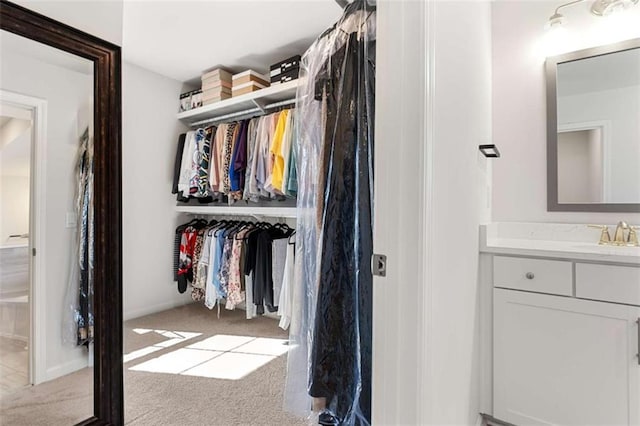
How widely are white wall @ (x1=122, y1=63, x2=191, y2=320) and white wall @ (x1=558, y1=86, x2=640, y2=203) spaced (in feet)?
11.4

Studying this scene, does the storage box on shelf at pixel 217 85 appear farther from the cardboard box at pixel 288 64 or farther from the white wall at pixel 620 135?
the white wall at pixel 620 135

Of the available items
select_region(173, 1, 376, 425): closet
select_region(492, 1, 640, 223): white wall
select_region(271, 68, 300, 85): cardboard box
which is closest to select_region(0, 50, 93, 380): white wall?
select_region(173, 1, 376, 425): closet

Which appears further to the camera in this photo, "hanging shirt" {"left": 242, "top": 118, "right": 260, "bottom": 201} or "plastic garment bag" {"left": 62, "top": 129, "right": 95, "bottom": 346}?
"hanging shirt" {"left": 242, "top": 118, "right": 260, "bottom": 201}

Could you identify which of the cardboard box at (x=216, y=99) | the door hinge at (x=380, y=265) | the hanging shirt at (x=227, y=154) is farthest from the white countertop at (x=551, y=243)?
the cardboard box at (x=216, y=99)

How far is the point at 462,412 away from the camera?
122 cm

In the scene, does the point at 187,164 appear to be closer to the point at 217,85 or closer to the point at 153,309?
the point at 217,85

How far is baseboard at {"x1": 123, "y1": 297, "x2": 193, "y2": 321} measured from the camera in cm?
305

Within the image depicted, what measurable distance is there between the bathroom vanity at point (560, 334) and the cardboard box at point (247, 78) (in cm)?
234

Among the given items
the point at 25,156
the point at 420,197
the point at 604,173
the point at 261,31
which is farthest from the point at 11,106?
the point at 604,173

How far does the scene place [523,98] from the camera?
1.99 m

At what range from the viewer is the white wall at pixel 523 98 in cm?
188

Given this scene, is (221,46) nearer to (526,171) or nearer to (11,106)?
(11,106)

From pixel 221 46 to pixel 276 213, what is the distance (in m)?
1.48

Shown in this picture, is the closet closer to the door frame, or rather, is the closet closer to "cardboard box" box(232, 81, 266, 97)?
the door frame
